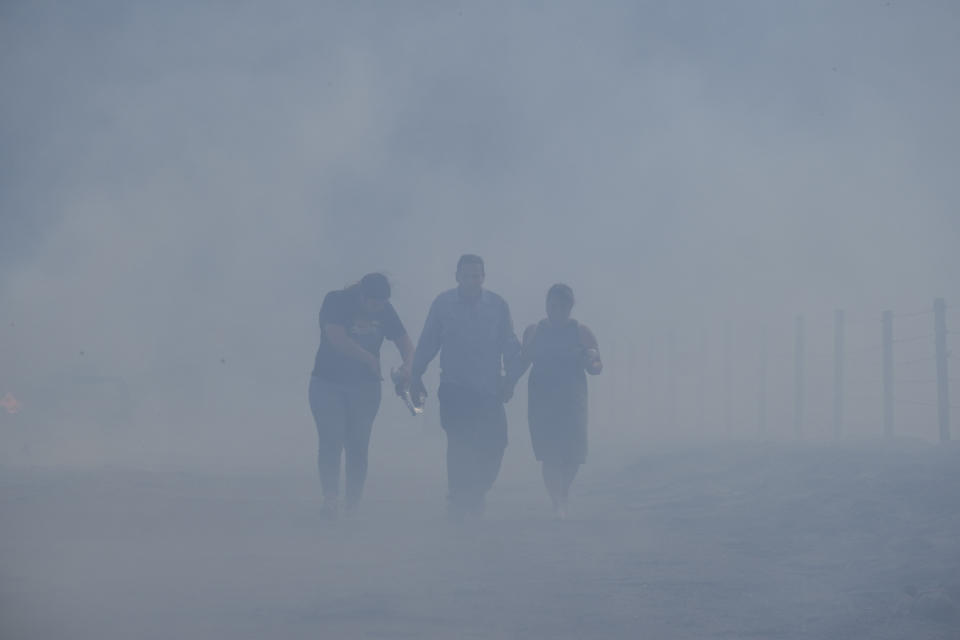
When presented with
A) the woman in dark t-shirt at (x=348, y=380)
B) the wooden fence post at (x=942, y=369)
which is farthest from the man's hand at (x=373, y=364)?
the wooden fence post at (x=942, y=369)

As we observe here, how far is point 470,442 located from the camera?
8.99 meters

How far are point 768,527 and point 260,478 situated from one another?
6491mm

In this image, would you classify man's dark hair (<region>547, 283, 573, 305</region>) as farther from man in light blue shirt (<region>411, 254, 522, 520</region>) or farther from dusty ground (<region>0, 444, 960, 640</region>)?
dusty ground (<region>0, 444, 960, 640</region>)

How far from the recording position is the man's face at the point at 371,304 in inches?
370

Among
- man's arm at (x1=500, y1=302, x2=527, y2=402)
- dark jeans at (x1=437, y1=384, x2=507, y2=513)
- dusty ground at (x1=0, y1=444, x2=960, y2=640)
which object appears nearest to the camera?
dusty ground at (x1=0, y1=444, x2=960, y2=640)

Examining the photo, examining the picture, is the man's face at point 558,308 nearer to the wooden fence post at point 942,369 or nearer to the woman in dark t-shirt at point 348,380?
the woman in dark t-shirt at point 348,380

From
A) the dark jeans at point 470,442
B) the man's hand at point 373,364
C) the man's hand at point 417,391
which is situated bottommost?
the dark jeans at point 470,442

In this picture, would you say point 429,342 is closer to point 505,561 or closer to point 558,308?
point 558,308

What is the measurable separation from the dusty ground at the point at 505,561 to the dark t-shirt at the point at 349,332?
3.52ft

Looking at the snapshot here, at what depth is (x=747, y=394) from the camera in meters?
26.0

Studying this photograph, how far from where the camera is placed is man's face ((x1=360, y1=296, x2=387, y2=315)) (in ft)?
30.8

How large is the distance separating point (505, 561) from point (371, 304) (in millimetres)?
3275

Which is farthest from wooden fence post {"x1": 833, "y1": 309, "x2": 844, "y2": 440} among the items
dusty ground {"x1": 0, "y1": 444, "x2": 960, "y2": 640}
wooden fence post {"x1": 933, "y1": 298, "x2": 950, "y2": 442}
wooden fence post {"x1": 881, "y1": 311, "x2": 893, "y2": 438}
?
Answer: dusty ground {"x1": 0, "y1": 444, "x2": 960, "y2": 640}

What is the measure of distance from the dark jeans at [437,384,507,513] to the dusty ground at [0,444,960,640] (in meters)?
0.27
